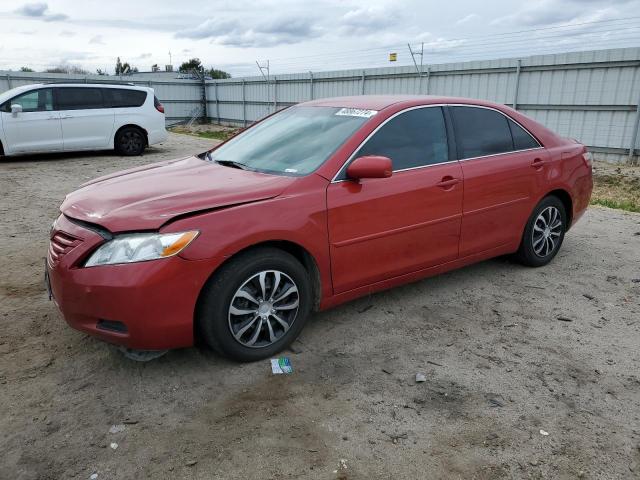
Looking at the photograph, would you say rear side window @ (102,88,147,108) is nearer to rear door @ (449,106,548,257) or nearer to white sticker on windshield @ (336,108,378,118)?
white sticker on windshield @ (336,108,378,118)

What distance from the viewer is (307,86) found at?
21062 mm

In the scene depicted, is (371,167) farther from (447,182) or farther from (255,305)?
(255,305)

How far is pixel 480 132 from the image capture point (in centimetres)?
444

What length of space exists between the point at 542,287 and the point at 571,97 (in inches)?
378

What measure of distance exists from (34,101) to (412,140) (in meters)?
10.4

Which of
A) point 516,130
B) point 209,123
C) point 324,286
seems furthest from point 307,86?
point 324,286

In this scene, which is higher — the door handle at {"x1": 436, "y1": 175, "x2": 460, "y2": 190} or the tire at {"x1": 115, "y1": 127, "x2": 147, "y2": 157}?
the door handle at {"x1": 436, "y1": 175, "x2": 460, "y2": 190}

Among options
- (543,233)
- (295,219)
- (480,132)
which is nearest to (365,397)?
(295,219)

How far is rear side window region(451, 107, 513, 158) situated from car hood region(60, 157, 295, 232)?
164 centimetres

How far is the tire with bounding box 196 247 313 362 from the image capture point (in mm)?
3049

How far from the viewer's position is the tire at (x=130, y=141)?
42.4ft

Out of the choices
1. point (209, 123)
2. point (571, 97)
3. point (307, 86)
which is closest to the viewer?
point (571, 97)

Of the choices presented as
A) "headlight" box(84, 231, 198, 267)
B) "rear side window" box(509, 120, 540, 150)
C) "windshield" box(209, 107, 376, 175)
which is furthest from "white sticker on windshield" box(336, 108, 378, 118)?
"headlight" box(84, 231, 198, 267)

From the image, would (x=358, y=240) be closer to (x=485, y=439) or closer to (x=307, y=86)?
(x=485, y=439)
